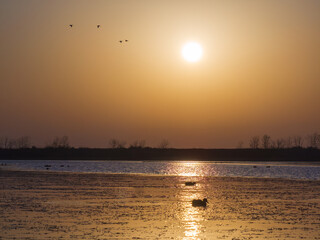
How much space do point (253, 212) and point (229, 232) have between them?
9.40 metres

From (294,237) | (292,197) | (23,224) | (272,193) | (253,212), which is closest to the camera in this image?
(294,237)

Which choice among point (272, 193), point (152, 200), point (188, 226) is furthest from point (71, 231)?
point (272, 193)

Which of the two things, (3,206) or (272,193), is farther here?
(272,193)

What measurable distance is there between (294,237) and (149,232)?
7432 mm

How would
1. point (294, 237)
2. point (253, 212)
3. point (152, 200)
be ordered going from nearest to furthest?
point (294, 237), point (253, 212), point (152, 200)

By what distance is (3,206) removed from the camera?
41312mm

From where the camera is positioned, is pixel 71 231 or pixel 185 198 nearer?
pixel 71 231

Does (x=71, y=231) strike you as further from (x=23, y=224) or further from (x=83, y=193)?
(x=83, y=193)

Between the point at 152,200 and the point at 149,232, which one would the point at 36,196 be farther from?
the point at 149,232

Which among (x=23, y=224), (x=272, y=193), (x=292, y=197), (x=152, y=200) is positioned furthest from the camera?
(x=272, y=193)

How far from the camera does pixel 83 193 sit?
5438cm

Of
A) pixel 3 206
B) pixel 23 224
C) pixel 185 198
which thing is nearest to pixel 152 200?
pixel 185 198

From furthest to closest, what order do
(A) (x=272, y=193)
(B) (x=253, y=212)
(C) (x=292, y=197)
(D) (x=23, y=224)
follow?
(A) (x=272, y=193) < (C) (x=292, y=197) < (B) (x=253, y=212) < (D) (x=23, y=224)

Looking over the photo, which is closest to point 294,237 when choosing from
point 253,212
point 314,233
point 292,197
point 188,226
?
point 314,233
